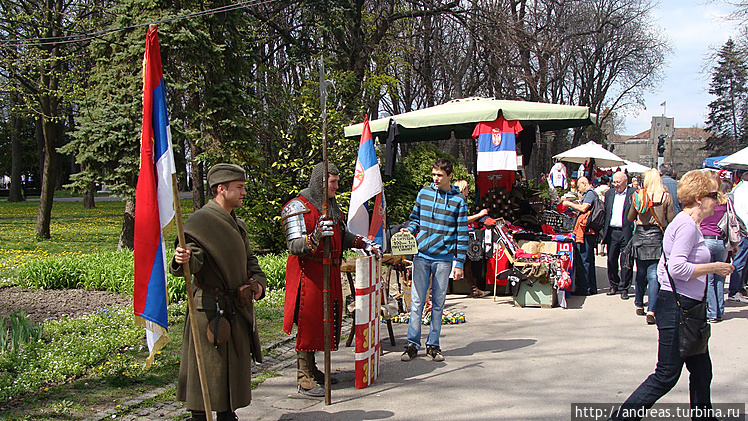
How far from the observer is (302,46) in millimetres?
19172

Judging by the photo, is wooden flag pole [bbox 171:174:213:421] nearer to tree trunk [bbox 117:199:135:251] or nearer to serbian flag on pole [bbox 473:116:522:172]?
serbian flag on pole [bbox 473:116:522:172]

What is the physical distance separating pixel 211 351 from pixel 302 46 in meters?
16.7

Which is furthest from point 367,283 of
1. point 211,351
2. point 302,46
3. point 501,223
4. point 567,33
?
point 567,33

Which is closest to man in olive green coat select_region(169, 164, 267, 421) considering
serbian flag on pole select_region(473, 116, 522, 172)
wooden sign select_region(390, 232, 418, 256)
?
wooden sign select_region(390, 232, 418, 256)

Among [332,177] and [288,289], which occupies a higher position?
[332,177]

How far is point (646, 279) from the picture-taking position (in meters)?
7.93

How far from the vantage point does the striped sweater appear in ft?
19.6

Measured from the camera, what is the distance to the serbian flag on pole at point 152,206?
3322mm

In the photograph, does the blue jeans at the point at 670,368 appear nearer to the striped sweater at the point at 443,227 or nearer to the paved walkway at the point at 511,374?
the paved walkway at the point at 511,374

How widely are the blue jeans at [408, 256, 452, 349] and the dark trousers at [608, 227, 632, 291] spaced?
15.2ft

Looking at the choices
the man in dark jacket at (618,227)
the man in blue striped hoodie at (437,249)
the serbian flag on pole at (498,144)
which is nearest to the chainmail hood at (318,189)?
the man in blue striped hoodie at (437,249)

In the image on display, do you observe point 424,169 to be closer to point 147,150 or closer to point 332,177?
point 332,177

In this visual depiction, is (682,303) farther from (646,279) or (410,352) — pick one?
(646,279)

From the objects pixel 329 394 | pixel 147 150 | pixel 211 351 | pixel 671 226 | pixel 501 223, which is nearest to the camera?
pixel 147 150
